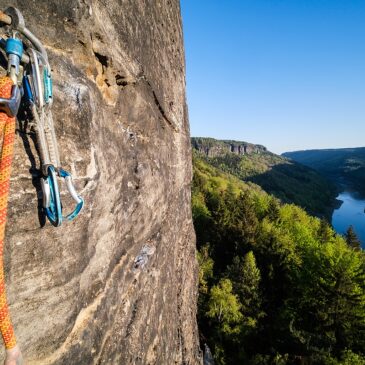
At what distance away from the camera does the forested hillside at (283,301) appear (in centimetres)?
2095

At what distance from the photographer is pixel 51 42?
2.93 m

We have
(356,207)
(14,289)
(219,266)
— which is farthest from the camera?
(356,207)

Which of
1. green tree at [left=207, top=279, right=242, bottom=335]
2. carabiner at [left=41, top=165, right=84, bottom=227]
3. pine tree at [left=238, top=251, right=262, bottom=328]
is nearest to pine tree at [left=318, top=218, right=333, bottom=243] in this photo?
pine tree at [left=238, top=251, right=262, bottom=328]

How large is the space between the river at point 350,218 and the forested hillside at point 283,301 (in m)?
54.5

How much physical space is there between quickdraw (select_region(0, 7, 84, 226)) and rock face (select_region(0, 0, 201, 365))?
0.17m

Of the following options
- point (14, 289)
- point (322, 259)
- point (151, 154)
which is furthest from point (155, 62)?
point (322, 259)

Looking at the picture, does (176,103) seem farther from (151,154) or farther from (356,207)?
(356,207)

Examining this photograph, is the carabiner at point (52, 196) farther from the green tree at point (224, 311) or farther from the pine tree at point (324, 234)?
the pine tree at point (324, 234)

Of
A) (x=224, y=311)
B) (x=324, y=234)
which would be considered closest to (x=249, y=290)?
(x=224, y=311)

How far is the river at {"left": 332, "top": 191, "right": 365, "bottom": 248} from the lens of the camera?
84.6 m

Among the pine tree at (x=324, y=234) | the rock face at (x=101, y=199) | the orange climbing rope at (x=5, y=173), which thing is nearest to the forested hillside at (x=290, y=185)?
the pine tree at (x=324, y=234)

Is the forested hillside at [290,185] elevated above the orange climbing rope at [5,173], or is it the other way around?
the orange climbing rope at [5,173]

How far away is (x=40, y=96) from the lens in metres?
2.44

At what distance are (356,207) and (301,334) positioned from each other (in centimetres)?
12223
